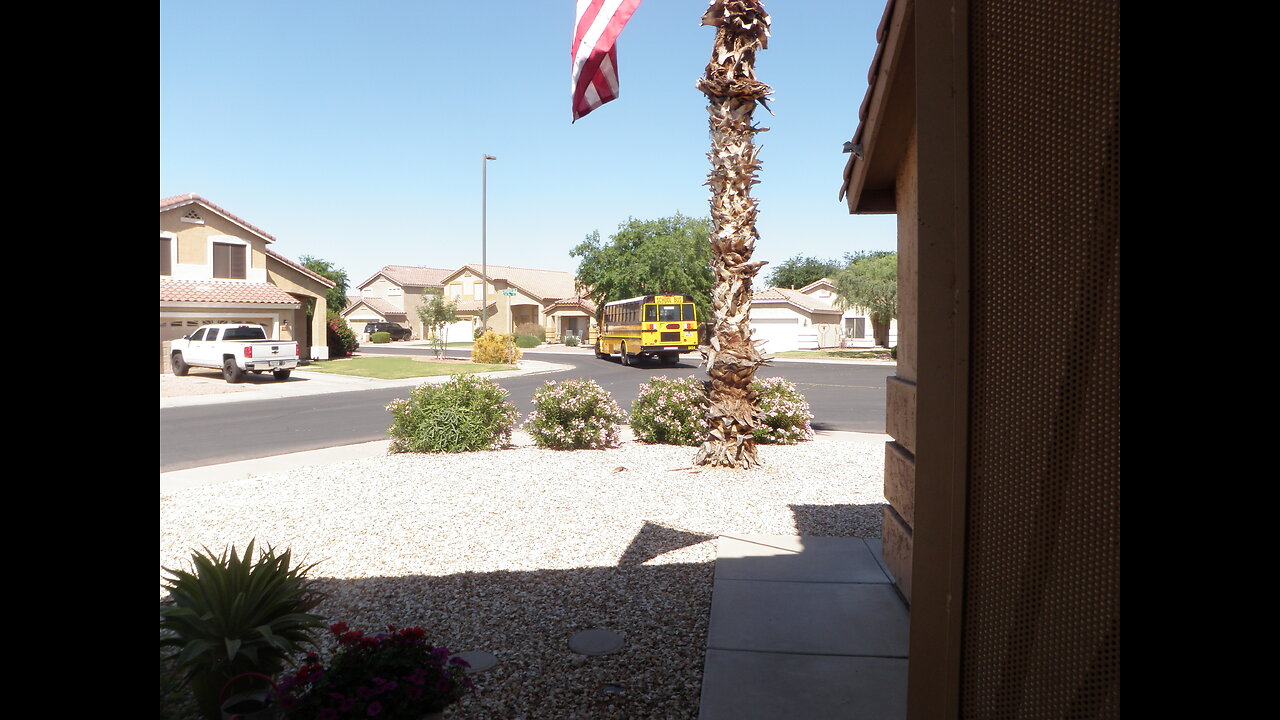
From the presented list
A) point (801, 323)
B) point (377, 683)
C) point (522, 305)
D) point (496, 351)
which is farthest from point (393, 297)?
point (377, 683)

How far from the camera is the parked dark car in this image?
72.1 m

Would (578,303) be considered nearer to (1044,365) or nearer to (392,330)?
(392,330)

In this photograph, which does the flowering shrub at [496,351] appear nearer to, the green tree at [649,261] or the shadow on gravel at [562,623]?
the green tree at [649,261]

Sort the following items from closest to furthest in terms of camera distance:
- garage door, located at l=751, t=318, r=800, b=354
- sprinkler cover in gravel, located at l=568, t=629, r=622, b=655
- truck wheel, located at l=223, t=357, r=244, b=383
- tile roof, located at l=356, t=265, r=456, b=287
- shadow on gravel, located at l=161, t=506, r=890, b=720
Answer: shadow on gravel, located at l=161, t=506, r=890, b=720 → sprinkler cover in gravel, located at l=568, t=629, r=622, b=655 → truck wheel, located at l=223, t=357, r=244, b=383 → garage door, located at l=751, t=318, r=800, b=354 → tile roof, located at l=356, t=265, r=456, b=287

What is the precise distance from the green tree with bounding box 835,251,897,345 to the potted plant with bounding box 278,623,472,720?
158 ft

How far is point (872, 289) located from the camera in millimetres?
50500

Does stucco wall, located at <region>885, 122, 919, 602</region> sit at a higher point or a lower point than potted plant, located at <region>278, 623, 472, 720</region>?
higher

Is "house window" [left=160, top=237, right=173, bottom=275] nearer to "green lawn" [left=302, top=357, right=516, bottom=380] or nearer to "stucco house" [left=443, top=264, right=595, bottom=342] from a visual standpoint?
"green lawn" [left=302, top=357, right=516, bottom=380]

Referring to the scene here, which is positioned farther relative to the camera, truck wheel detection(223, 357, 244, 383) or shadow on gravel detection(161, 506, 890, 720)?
truck wheel detection(223, 357, 244, 383)

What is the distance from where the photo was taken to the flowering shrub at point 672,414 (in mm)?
11531

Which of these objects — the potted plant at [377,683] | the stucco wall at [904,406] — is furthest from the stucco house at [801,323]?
the potted plant at [377,683]

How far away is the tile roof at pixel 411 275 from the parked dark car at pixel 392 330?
34.1ft

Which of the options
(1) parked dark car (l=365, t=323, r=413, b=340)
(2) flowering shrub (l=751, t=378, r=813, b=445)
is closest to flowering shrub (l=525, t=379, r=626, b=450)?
(2) flowering shrub (l=751, t=378, r=813, b=445)
